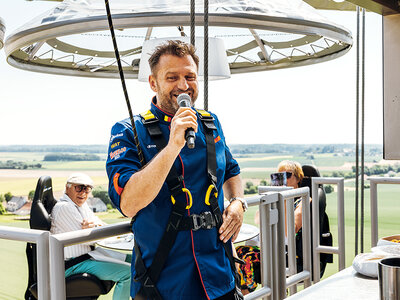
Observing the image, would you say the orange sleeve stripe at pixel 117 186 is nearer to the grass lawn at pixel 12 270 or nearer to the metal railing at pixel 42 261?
the metal railing at pixel 42 261

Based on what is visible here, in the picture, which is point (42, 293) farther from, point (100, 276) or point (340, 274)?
point (100, 276)

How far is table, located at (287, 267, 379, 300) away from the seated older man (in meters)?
2.16

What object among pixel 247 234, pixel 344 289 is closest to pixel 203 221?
pixel 344 289

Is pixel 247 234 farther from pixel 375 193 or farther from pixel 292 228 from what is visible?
pixel 292 228

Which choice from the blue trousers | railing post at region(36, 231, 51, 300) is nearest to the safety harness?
railing post at region(36, 231, 51, 300)

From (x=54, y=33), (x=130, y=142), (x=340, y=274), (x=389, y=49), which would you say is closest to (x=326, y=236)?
(x=389, y=49)

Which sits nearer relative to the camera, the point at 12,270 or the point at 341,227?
the point at 341,227

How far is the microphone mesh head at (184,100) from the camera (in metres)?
1.28

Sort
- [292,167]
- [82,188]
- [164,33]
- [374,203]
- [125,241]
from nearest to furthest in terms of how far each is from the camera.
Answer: [374,203] → [125,241] → [292,167] → [82,188] → [164,33]

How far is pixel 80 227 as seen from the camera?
359cm

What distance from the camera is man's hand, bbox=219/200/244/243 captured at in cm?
139

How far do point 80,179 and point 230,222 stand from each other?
2.65 metres

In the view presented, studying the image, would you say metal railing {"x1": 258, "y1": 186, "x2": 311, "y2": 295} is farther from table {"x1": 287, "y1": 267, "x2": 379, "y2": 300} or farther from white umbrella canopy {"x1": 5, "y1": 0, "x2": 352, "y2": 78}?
white umbrella canopy {"x1": 5, "y1": 0, "x2": 352, "y2": 78}

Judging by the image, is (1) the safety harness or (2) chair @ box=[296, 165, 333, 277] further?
(2) chair @ box=[296, 165, 333, 277]
